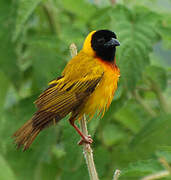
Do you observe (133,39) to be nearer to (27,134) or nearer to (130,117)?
(130,117)

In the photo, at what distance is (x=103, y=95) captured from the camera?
282cm

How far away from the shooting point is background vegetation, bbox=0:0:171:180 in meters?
3.10

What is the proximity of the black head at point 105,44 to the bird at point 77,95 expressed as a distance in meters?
0.01

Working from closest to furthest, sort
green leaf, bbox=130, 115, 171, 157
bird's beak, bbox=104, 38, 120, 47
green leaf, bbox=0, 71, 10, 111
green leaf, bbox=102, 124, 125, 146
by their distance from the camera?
bird's beak, bbox=104, 38, 120, 47 → green leaf, bbox=130, 115, 171, 157 → green leaf, bbox=0, 71, 10, 111 → green leaf, bbox=102, 124, 125, 146

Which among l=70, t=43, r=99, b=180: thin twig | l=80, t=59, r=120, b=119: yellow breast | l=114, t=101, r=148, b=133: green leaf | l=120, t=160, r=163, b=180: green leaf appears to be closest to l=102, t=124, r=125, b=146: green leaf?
l=114, t=101, r=148, b=133: green leaf

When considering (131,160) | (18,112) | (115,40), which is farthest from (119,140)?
(115,40)

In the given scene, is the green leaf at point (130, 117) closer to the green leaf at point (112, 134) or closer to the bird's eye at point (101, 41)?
the green leaf at point (112, 134)

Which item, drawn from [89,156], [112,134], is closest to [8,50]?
[112,134]

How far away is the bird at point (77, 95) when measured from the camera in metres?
2.58

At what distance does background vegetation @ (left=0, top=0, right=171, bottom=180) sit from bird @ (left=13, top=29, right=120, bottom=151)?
13 cm

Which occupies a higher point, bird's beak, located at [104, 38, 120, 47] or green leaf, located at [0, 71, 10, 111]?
bird's beak, located at [104, 38, 120, 47]

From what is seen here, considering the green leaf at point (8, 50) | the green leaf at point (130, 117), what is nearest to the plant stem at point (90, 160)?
the green leaf at point (8, 50)

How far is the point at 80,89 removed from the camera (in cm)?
286

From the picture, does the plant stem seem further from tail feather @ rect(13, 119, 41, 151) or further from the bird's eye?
the bird's eye
